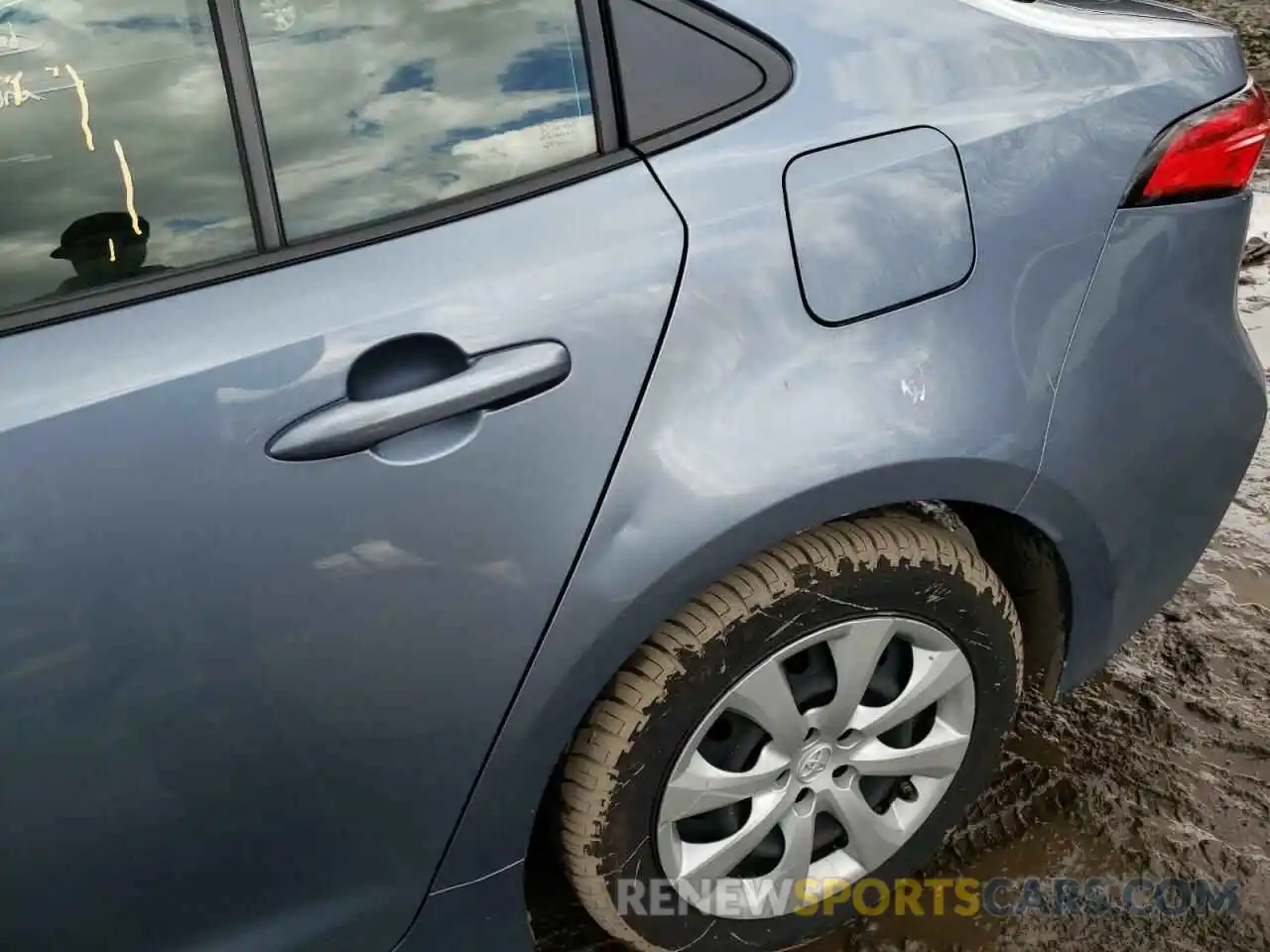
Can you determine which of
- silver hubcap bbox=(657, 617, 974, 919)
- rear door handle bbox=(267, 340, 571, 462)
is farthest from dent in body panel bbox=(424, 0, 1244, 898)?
silver hubcap bbox=(657, 617, 974, 919)

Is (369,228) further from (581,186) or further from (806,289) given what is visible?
(806,289)

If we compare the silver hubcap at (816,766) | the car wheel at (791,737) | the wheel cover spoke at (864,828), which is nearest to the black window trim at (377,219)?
the car wheel at (791,737)

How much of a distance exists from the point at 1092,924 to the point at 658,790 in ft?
2.99

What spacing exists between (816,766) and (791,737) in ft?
0.34

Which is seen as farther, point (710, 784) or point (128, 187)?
point (710, 784)

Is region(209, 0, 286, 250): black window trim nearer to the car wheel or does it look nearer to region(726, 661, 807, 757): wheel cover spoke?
the car wheel

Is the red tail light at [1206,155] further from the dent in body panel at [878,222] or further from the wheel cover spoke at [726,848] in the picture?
the wheel cover spoke at [726,848]

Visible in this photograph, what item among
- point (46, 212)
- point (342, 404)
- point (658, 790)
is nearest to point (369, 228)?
point (342, 404)

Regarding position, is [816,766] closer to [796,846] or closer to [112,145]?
[796,846]

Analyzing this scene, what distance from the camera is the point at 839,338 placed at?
1.33m

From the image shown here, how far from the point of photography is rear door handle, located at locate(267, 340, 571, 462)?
1131 millimetres

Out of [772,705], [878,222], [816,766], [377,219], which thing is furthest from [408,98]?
[816,766]
